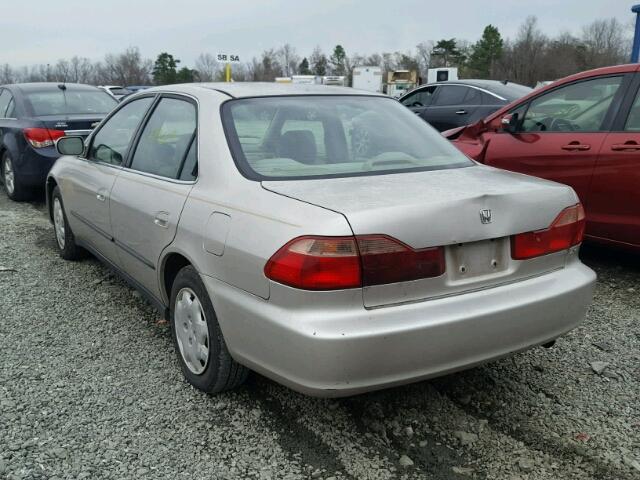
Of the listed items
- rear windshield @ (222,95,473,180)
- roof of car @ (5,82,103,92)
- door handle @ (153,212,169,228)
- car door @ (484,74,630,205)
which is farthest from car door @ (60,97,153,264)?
roof of car @ (5,82,103,92)

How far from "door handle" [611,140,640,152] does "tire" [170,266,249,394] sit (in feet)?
10.7

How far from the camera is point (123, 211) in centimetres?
374

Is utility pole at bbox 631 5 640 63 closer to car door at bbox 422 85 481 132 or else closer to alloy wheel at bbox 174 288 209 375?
car door at bbox 422 85 481 132

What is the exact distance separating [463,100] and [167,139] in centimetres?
783

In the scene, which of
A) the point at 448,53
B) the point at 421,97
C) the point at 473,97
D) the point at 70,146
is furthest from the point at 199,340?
the point at 448,53

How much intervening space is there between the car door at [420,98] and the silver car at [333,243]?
25.5 feet

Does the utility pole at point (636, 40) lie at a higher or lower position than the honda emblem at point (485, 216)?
higher

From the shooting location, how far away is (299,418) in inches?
115

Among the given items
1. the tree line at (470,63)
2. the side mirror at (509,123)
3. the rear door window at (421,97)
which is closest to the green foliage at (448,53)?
the tree line at (470,63)

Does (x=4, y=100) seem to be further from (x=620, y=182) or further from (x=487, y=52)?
(x=487, y=52)

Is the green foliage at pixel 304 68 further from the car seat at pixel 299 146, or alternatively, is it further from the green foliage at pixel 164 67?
the car seat at pixel 299 146

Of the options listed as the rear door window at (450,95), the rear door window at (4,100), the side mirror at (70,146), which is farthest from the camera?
the rear door window at (450,95)

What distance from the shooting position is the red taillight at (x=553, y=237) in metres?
2.68

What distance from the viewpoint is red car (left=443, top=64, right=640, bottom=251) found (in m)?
4.55
